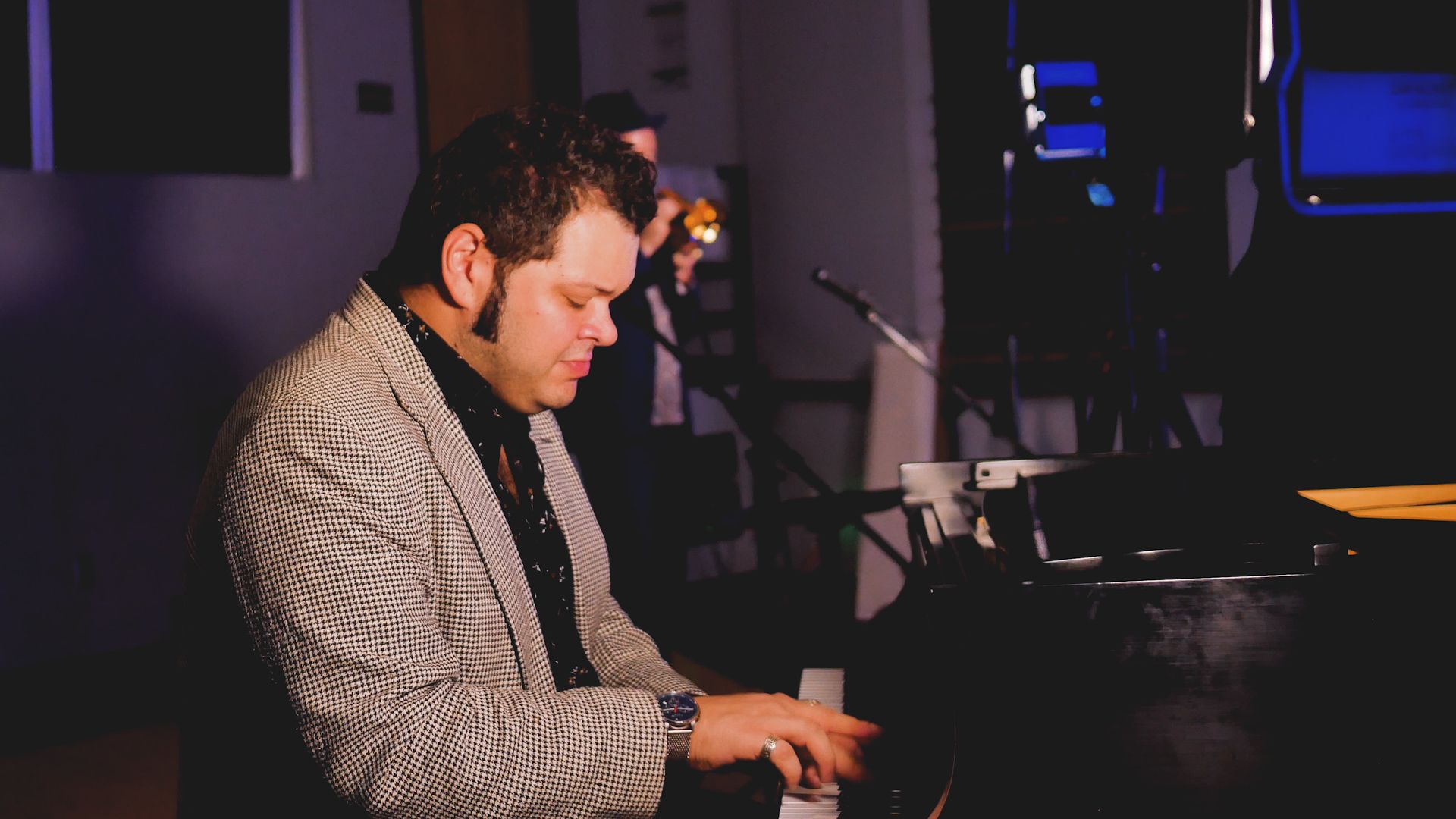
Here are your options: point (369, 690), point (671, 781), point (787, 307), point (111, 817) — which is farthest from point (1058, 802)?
point (787, 307)

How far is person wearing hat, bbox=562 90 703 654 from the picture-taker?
3992mm

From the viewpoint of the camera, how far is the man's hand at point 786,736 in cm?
120

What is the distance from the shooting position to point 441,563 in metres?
1.25

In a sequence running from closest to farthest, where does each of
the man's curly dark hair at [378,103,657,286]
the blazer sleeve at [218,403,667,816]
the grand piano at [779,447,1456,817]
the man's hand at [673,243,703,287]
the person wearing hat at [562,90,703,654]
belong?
1. the grand piano at [779,447,1456,817]
2. the blazer sleeve at [218,403,667,816]
3. the man's curly dark hair at [378,103,657,286]
4. the person wearing hat at [562,90,703,654]
5. the man's hand at [673,243,703,287]

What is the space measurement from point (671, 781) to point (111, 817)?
2476 mm

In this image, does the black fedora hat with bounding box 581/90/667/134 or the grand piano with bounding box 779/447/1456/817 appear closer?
the grand piano with bounding box 779/447/1456/817

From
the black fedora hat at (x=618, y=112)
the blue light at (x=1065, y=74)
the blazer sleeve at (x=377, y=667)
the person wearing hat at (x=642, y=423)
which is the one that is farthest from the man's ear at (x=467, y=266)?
the black fedora hat at (x=618, y=112)

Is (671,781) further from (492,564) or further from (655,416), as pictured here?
(655,416)

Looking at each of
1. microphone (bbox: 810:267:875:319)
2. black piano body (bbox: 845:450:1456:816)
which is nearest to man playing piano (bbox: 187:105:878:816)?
black piano body (bbox: 845:450:1456:816)

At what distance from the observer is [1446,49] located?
149 centimetres

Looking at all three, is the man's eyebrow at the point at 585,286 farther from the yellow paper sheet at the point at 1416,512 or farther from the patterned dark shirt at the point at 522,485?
the yellow paper sheet at the point at 1416,512

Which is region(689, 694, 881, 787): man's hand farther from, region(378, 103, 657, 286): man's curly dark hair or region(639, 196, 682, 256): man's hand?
region(639, 196, 682, 256): man's hand

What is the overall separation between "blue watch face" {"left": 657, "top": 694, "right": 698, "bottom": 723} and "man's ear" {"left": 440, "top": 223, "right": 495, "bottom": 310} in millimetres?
530

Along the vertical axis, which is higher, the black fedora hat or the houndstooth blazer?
the black fedora hat
